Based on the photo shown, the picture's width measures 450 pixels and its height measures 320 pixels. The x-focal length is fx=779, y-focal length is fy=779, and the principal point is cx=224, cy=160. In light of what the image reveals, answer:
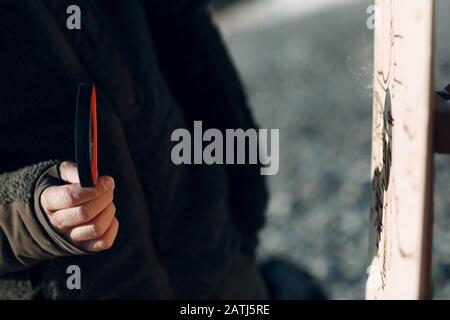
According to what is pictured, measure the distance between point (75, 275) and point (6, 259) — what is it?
0.28ft

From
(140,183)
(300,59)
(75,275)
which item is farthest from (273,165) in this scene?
(300,59)

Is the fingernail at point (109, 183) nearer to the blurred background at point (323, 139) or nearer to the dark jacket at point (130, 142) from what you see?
the dark jacket at point (130, 142)

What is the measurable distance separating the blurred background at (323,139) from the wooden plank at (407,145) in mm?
97

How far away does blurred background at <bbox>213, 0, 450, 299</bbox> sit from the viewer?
1.90 meters

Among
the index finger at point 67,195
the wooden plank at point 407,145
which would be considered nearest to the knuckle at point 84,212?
the index finger at point 67,195

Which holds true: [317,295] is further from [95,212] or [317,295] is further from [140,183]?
[95,212]

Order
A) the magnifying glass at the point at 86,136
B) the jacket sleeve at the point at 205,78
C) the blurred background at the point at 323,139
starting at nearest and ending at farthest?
the magnifying glass at the point at 86,136
the jacket sleeve at the point at 205,78
the blurred background at the point at 323,139

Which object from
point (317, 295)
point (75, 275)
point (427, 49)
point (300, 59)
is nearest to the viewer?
point (427, 49)

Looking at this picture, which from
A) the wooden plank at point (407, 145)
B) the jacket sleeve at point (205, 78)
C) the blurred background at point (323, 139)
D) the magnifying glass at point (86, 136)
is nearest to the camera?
the wooden plank at point (407, 145)

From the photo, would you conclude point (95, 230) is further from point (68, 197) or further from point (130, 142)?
point (130, 142)

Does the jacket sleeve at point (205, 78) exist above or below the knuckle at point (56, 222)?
above

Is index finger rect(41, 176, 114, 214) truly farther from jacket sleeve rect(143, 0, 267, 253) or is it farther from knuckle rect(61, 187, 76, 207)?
jacket sleeve rect(143, 0, 267, 253)

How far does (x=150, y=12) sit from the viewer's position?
3.47 ft

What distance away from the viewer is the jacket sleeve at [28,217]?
0.79m
